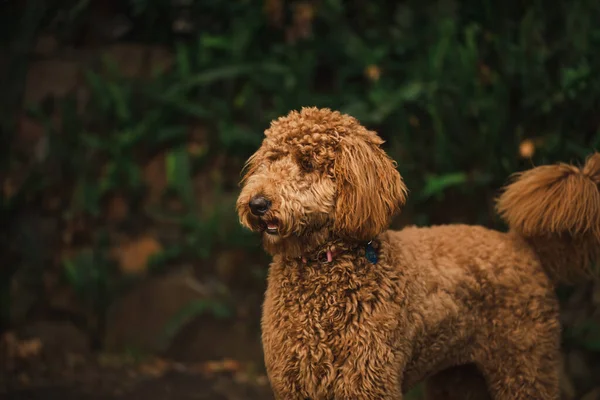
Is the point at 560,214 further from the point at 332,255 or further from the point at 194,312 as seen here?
the point at 194,312

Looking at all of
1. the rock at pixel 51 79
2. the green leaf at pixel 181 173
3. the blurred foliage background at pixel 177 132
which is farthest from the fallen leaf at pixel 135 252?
the rock at pixel 51 79

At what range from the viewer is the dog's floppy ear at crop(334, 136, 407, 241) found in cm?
298

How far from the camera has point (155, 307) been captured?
6148mm

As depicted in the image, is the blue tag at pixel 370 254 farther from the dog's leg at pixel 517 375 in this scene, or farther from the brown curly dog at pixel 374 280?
the dog's leg at pixel 517 375

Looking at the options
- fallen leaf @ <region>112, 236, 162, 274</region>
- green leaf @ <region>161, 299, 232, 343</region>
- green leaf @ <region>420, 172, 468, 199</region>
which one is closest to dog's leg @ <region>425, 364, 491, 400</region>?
green leaf @ <region>420, 172, 468, 199</region>

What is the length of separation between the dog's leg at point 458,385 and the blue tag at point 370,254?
968mm

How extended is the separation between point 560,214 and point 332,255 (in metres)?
1.17

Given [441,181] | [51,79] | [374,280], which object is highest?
[51,79]

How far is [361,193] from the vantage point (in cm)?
297

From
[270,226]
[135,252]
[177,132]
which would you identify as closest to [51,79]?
[177,132]

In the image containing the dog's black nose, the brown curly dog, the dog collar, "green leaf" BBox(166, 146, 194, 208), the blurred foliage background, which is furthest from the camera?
"green leaf" BBox(166, 146, 194, 208)

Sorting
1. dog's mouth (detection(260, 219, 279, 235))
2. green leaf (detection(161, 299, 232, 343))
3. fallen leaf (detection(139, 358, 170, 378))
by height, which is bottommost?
fallen leaf (detection(139, 358, 170, 378))

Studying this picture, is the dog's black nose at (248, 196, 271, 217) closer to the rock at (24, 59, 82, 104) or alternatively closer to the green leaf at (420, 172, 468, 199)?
the green leaf at (420, 172, 468, 199)

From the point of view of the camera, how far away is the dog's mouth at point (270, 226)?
2.93m
